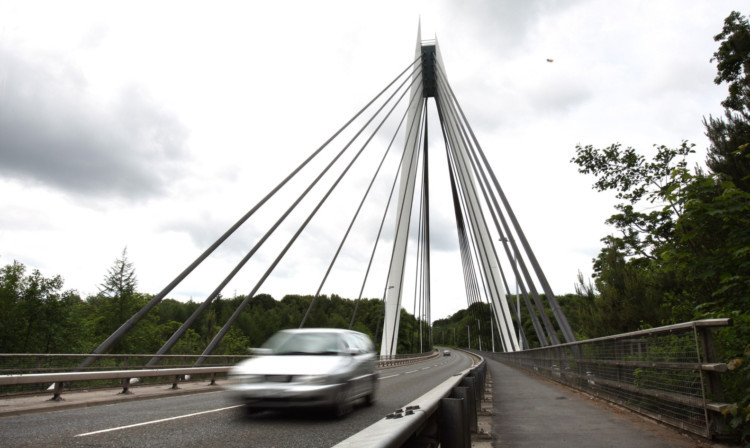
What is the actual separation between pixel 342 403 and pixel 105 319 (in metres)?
59.4

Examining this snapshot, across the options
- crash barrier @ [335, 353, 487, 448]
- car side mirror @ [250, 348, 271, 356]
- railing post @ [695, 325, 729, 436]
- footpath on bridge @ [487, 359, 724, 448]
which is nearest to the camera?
crash barrier @ [335, 353, 487, 448]

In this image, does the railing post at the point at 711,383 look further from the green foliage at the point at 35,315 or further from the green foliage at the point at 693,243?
the green foliage at the point at 35,315

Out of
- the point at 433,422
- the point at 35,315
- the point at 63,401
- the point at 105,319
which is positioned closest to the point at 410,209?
the point at 63,401

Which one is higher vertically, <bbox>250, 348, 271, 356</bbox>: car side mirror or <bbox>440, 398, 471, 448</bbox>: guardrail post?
<bbox>250, 348, 271, 356</bbox>: car side mirror

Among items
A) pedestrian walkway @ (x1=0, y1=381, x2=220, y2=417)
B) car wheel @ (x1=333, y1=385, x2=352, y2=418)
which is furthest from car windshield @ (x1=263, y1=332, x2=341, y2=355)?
pedestrian walkway @ (x1=0, y1=381, x2=220, y2=417)

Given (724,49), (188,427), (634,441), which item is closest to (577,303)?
(724,49)

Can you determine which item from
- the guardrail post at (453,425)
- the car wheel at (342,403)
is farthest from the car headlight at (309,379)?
the guardrail post at (453,425)

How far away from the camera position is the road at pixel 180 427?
5.32 m

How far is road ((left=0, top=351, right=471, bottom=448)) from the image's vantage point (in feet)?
17.5

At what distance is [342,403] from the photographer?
7121 millimetres

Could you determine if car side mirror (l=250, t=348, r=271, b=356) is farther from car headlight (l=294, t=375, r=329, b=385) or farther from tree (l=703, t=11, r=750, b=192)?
tree (l=703, t=11, r=750, b=192)

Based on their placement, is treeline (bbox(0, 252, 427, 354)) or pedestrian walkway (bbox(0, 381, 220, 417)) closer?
pedestrian walkway (bbox(0, 381, 220, 417))

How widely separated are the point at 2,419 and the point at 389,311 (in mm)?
23810

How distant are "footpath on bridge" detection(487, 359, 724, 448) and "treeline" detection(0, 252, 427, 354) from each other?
64.4 ft
